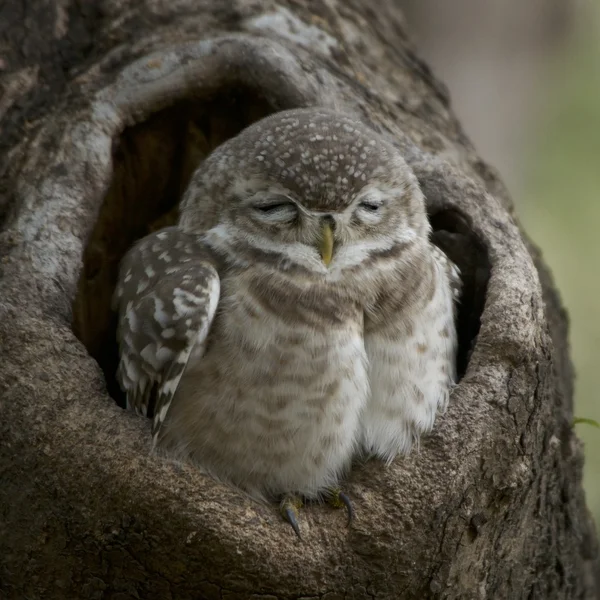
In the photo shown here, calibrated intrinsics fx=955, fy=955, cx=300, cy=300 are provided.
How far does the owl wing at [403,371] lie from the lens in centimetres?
278

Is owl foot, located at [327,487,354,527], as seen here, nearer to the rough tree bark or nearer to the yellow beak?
the rough tree bark

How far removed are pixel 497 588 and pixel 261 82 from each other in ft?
6.26

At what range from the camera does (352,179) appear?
2.82 metres

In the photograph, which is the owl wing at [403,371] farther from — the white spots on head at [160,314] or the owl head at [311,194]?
the white spots on head at [160,314]

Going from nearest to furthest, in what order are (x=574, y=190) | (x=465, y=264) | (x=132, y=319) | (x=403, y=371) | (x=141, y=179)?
(x=403, y=371)
(x=132, y=319)
(x=465, y=264)
(x=141, y=179)
(x=574, y=190)

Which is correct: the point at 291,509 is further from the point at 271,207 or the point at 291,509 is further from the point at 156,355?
the point at 271,207

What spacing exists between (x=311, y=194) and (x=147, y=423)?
0.81 meters

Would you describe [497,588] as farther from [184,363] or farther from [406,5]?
[406,5]

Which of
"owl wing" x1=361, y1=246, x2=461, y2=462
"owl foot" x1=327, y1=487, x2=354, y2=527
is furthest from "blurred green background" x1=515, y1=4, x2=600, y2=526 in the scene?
"owl foot" x1=327, y1=487, x2=354, y2=527

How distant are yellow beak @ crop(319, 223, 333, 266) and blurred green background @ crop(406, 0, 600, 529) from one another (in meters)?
3.03

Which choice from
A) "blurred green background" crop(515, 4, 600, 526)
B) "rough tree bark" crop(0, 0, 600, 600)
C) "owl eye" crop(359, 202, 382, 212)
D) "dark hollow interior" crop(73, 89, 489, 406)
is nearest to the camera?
"rough tree bark" crop(0, 0, 600, 600)

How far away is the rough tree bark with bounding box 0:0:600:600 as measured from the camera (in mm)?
2590

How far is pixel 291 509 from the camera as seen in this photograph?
8.89 ft

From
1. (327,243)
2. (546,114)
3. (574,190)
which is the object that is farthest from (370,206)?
(574,190)
